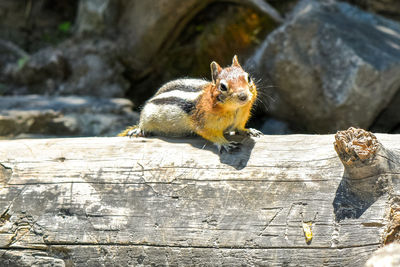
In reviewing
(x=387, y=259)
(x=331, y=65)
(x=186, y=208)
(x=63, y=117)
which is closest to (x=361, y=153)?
(x=387, y=259)

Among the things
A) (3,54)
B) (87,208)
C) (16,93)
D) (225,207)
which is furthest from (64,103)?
(225,207)

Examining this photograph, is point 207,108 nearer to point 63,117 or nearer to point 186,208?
point 186,208

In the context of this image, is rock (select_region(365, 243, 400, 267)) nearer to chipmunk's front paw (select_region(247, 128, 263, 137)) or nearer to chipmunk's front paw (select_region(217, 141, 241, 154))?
chipmunk's front paw (select_region(217, 141, 241, 154))

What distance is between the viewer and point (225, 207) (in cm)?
334

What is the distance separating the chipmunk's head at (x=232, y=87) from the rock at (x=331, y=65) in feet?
9.69

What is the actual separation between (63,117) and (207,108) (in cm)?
367

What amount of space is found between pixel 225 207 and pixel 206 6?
574cm

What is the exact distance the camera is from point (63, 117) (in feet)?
22.7

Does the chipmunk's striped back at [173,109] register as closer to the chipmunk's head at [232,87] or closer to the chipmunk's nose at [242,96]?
the chipmunk's head at [232,87]

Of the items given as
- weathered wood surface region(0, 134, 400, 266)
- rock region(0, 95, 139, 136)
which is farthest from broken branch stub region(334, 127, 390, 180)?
rock region(0, 95, 139, 136)

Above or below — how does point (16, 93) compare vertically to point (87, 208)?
below

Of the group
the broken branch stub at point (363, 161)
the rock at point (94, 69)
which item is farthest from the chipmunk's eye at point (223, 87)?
the rock at point (94, 69)

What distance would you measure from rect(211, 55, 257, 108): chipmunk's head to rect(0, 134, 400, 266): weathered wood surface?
423 mm

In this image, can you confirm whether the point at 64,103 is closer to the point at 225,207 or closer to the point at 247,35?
the point at 247,35
